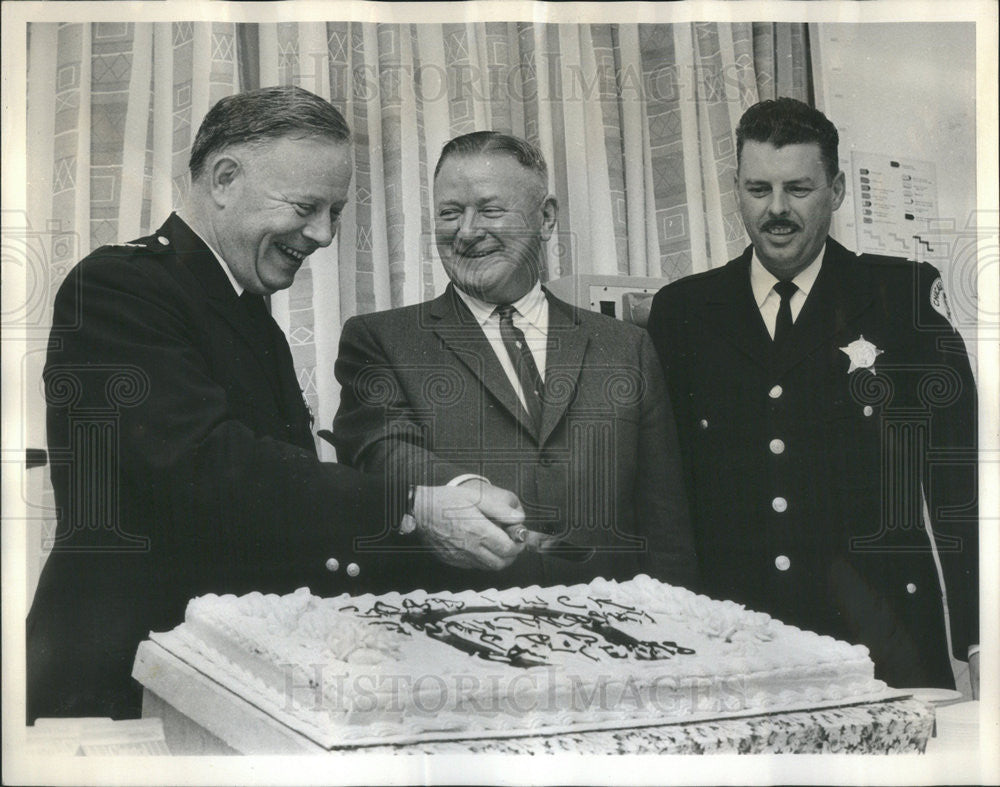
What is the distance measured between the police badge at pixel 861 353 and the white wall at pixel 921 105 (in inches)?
11.5

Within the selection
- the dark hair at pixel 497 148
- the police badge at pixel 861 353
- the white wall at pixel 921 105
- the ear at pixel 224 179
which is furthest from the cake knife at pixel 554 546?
the white wall at pixel 921 105

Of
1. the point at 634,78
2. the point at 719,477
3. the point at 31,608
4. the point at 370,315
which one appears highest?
the point at 634,78

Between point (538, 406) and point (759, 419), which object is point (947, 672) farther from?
point (538, 406)

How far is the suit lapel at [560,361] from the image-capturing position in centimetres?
375

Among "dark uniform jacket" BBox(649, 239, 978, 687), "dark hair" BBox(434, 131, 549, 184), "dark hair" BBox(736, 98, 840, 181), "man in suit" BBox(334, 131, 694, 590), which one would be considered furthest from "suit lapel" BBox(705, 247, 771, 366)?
"dark hair" BBox(434, 131, 549, 184)

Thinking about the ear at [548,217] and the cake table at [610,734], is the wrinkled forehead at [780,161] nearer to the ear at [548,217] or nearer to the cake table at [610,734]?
the ear at [548,217]

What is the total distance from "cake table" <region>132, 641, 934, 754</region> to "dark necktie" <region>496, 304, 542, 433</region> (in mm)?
907

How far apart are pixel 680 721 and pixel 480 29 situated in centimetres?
212

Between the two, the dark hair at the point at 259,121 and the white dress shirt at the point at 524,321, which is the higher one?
the dark hair at the point at 259,121

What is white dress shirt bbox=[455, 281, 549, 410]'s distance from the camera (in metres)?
3.77

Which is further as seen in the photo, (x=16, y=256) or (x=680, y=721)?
(x=16, y=256)

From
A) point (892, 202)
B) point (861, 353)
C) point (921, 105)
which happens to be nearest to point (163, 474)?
point (861, 353)

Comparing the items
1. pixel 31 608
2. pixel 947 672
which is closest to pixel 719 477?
pixel 947 672

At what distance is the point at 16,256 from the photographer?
3.79 m
